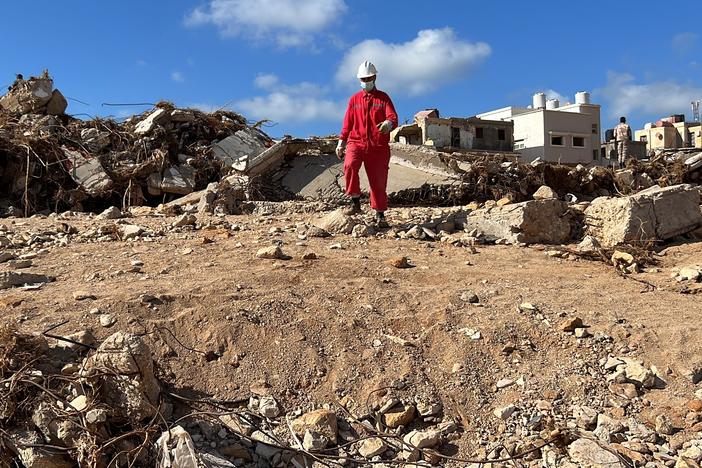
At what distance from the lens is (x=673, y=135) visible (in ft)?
114

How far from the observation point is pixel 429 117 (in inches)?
776

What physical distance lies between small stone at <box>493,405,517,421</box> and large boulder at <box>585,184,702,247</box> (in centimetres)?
290

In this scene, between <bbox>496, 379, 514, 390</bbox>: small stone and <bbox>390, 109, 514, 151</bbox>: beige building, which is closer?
<bbox>496, 379, 514, 390</bbox>: small stone

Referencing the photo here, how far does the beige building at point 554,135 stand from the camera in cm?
2583

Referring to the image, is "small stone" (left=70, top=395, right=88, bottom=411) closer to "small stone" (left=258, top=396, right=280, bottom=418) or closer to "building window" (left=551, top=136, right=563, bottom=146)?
"small stone" (left=258, top=396, right=280, bottom=418)

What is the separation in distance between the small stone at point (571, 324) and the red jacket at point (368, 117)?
9.81ft

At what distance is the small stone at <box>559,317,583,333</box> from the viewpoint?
12.4 feet

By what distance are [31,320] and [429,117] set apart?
17.1 meters

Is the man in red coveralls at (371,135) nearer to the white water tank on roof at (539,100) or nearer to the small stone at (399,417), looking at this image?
the small stone at (399,417)

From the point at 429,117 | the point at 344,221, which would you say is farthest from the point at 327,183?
the point at 429,117

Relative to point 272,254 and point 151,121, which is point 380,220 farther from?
point 151,121

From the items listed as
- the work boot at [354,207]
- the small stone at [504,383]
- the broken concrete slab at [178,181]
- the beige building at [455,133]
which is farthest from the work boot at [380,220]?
the beige building at [455,133]

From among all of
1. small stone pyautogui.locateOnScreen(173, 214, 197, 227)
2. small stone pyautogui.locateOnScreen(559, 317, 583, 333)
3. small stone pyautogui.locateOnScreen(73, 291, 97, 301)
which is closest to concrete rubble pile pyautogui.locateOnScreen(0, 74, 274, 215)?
small stone pyautogui.locateOnScreen(173, 214, 197, 227)

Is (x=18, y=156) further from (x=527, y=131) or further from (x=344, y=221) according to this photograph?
(x=527, y=131)
